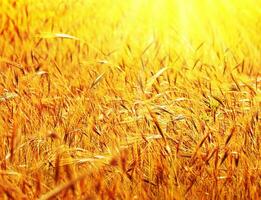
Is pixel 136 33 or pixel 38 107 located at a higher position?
pixel 136 33

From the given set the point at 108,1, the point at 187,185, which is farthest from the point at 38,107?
the point at 108,1

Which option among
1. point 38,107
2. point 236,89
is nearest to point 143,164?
point 38,107

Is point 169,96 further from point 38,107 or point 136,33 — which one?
point 136,33

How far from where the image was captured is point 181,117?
1396 millimetres

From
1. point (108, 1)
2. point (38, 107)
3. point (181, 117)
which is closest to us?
point (181, 117)

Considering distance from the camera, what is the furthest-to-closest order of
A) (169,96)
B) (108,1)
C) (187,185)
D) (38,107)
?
(108,1), (169,96), (38,107), (187,185)

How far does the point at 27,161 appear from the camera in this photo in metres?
1.28

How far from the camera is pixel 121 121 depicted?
58.1 inches

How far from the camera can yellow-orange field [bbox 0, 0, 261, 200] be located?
1.14 metres

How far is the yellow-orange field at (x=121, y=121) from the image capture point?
45.1 inches

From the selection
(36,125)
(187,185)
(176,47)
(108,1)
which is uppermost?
(108,1)

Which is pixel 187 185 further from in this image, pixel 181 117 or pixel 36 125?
pixel 36 125

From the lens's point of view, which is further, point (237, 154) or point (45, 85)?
point (45, 85)

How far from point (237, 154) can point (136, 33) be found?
6.00 ft
